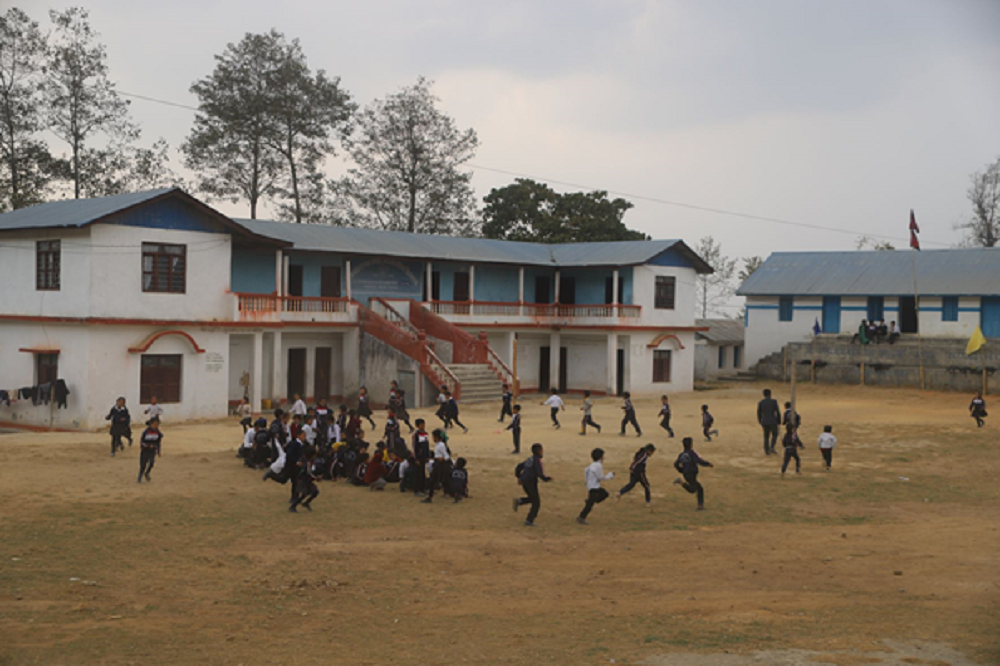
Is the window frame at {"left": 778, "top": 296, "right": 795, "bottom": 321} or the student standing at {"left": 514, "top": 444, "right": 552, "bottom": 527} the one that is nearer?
the student standing at {"left": 514, "top": 444, "right": 552, "bottom": 527}

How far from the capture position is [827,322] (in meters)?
50.1

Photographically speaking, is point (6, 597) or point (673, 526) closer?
point (6, 597)

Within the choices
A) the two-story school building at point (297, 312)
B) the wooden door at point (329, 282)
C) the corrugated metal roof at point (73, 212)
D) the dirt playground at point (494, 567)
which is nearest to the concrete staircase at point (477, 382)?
the two-story school building at point (297, 312)

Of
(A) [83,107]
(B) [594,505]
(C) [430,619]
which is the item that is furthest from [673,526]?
(A) [83,107]

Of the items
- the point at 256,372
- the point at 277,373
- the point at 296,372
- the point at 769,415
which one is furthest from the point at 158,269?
the point at 769,415

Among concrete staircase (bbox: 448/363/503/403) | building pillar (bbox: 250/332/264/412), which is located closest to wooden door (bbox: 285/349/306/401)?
building pillar (bbox: 250/332/264/412)

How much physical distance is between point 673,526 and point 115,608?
30.9ft

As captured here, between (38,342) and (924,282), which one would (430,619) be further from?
(924,282)

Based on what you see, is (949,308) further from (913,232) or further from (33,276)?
(33,276)

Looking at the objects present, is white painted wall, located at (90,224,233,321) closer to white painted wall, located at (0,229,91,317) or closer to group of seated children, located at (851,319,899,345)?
white painted wall, located at (0,229,91,317)

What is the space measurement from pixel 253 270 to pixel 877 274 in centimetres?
3179

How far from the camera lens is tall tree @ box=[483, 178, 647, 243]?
59.6m

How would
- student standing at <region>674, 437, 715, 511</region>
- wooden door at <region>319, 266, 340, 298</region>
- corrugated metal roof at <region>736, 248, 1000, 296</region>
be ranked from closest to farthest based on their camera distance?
student standing at <region>674, 437, 715, 511</region>
wooden door at <region>319, 266, 340, 298</region>
corrugated metal roof at <region>736, 248, 1000, 296</region>

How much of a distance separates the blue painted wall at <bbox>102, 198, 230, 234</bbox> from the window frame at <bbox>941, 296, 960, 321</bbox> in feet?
112
